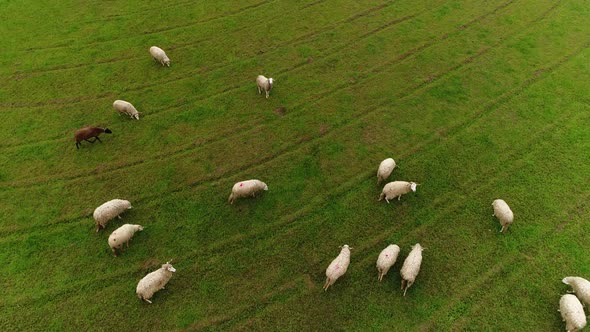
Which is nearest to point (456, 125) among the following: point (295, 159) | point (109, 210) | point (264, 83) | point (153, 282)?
point (295, 159)

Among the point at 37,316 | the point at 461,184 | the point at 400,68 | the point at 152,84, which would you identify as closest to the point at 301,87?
the point at 400,68

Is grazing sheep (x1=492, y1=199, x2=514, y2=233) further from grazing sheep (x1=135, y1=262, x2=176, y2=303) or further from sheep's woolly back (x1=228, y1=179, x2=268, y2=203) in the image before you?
grazing sheep (x1=135, y1=262, x2=176, y2=303)

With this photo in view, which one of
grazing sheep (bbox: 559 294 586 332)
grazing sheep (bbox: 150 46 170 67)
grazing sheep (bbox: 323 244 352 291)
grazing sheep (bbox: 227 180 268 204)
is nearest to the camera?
grazing sheep (bbox: 559 294 586 332)

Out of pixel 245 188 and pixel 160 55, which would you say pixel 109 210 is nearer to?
pixel 245 188

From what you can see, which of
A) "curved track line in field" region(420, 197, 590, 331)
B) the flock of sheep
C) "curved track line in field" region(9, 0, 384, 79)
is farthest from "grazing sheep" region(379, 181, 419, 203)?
"curved track line in field" region(9, 0, 384, 79)

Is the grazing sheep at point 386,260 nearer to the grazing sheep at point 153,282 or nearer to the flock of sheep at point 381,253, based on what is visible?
Result: the flock of sheep at point 381,253
